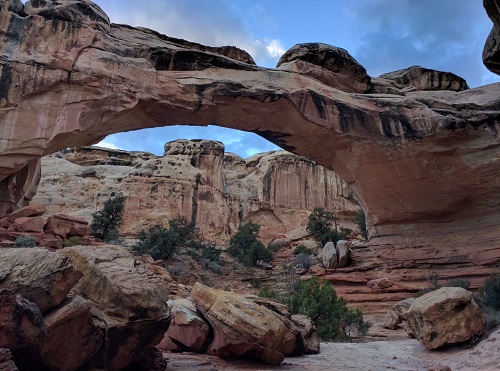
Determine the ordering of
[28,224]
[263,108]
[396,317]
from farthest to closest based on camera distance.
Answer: [28,224] < [263,108] < [396,317]

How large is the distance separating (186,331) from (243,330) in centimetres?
131

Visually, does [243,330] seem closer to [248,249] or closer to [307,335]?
[307,335]

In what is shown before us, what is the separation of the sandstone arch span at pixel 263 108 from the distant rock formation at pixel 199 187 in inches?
368

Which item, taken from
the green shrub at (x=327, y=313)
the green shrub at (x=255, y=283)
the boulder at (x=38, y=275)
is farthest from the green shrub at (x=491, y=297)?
the green shrub at (x=255, y=283)

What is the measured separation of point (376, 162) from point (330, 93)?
9.80ft

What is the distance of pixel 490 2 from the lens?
566 centimetres

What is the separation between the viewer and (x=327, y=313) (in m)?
10.6

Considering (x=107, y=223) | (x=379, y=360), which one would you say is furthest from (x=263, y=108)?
(x=107, y=223)

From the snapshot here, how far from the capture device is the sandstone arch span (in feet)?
35.3

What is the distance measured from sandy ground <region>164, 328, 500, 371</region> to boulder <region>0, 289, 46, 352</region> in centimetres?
211

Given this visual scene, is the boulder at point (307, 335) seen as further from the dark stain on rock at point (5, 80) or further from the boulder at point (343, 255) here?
the dark stain on rock at point (5, 80)

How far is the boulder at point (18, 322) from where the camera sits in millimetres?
3262

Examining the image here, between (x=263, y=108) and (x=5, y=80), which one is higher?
(x=263, y=108)

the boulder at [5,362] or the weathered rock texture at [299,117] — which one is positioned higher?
the weathered rock texture at [299,117]
